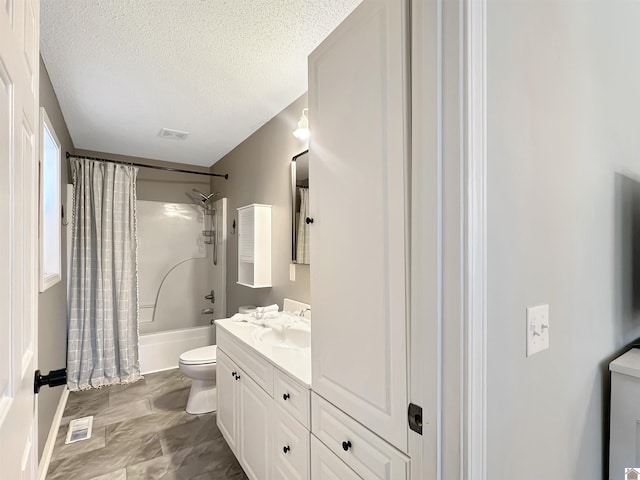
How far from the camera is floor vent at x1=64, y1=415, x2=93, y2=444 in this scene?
2.25m

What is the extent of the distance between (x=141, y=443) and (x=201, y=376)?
53 centimetres

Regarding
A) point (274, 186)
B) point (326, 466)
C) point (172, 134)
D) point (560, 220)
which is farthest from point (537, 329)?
point (172, 134)

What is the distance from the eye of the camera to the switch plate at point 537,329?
0.79 meters

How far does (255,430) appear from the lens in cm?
160

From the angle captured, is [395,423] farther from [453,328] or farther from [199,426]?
[199,426]

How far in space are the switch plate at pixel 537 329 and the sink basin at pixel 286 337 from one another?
1.16m

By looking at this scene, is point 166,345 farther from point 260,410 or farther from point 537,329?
point 537,329

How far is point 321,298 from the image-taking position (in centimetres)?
114

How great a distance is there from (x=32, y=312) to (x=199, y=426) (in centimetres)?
194

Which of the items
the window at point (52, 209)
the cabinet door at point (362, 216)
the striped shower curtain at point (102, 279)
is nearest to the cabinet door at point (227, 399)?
the cabinet door at point (362, 216)

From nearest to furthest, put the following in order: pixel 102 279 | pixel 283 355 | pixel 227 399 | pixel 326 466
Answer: pixel 326 466 → pixel 283 355 → pixel 227 399 → pixel 102 279

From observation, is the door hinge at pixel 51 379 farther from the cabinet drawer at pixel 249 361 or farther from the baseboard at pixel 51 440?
the baseboard at pixel 51 440

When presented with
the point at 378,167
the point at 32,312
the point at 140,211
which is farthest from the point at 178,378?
the point at 378,167

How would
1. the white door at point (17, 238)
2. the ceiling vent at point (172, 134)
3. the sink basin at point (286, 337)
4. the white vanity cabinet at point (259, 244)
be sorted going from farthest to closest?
1. the ceiling vent at point (172, 134)
2. the white vanity cabinet at point (259, 244)
3. the sink basin at point (286, 337)
4. the white door at point (17, 238)
